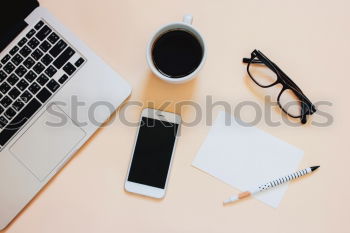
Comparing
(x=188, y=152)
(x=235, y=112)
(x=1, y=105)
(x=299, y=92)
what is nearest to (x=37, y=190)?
(x=1, y=105)

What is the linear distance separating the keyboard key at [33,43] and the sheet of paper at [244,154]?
39 centimetres

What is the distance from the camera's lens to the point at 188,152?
69 centimetres

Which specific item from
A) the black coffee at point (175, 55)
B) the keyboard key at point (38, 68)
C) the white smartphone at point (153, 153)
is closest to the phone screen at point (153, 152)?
the white smartphone at point (153, 153)

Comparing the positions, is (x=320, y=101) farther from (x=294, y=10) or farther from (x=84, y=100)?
(x=84, y=100)

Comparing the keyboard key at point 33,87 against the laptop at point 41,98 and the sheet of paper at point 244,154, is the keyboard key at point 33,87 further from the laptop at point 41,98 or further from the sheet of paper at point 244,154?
the sheet of paper at point 244,154

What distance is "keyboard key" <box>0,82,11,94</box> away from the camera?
64 centimetres

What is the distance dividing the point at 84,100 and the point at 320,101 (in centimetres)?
49

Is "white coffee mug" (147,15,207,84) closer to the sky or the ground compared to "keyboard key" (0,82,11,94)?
closer to the sky

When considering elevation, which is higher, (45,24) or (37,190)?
(45,24)

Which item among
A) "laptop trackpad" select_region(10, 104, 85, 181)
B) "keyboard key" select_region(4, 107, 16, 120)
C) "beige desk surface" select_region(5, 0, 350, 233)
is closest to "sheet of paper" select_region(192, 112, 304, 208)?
"beige desk surface" select_region(5, 0, 350, 233)

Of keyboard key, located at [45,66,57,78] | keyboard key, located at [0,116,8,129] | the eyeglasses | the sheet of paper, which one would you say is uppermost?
the eyeglasses

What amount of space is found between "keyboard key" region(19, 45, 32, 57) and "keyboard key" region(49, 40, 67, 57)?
0.04m

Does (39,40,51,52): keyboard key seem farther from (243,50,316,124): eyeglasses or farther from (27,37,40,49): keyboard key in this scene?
(243,50,316,124): eyeglasses

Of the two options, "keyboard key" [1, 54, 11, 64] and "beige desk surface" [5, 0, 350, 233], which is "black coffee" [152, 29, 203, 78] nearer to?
"beige desk surface" [5, 0, 350, 233]
